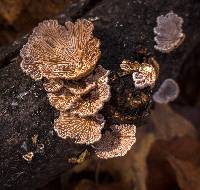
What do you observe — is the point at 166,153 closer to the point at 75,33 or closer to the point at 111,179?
the point at 111,179

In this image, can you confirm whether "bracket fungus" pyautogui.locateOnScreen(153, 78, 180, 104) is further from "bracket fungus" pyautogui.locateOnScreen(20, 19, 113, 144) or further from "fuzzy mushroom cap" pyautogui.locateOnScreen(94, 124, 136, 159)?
"bracket fungus" pyautogui.locateOnScreen(20, 19, 113, 144)

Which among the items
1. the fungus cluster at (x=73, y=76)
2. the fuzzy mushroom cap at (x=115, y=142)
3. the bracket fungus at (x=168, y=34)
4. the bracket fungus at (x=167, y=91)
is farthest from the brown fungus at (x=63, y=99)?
the bracket fungus at (x=167, y=91)

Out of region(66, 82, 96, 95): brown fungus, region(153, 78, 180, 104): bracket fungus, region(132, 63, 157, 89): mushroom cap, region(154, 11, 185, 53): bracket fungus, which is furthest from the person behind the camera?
region(153, 78, 180, 104): bracket fungus

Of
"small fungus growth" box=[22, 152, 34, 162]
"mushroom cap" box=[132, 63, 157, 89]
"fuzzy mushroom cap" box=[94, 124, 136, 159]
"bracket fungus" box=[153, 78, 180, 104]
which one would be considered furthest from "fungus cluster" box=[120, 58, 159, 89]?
"small fungus growth" box=[22, 152, 34, 162]

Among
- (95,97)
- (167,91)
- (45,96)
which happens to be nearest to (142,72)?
(95,97)

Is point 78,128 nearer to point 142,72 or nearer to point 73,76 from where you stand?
point 73,76

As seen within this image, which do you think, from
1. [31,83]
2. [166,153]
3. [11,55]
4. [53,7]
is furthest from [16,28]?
[166,153]
